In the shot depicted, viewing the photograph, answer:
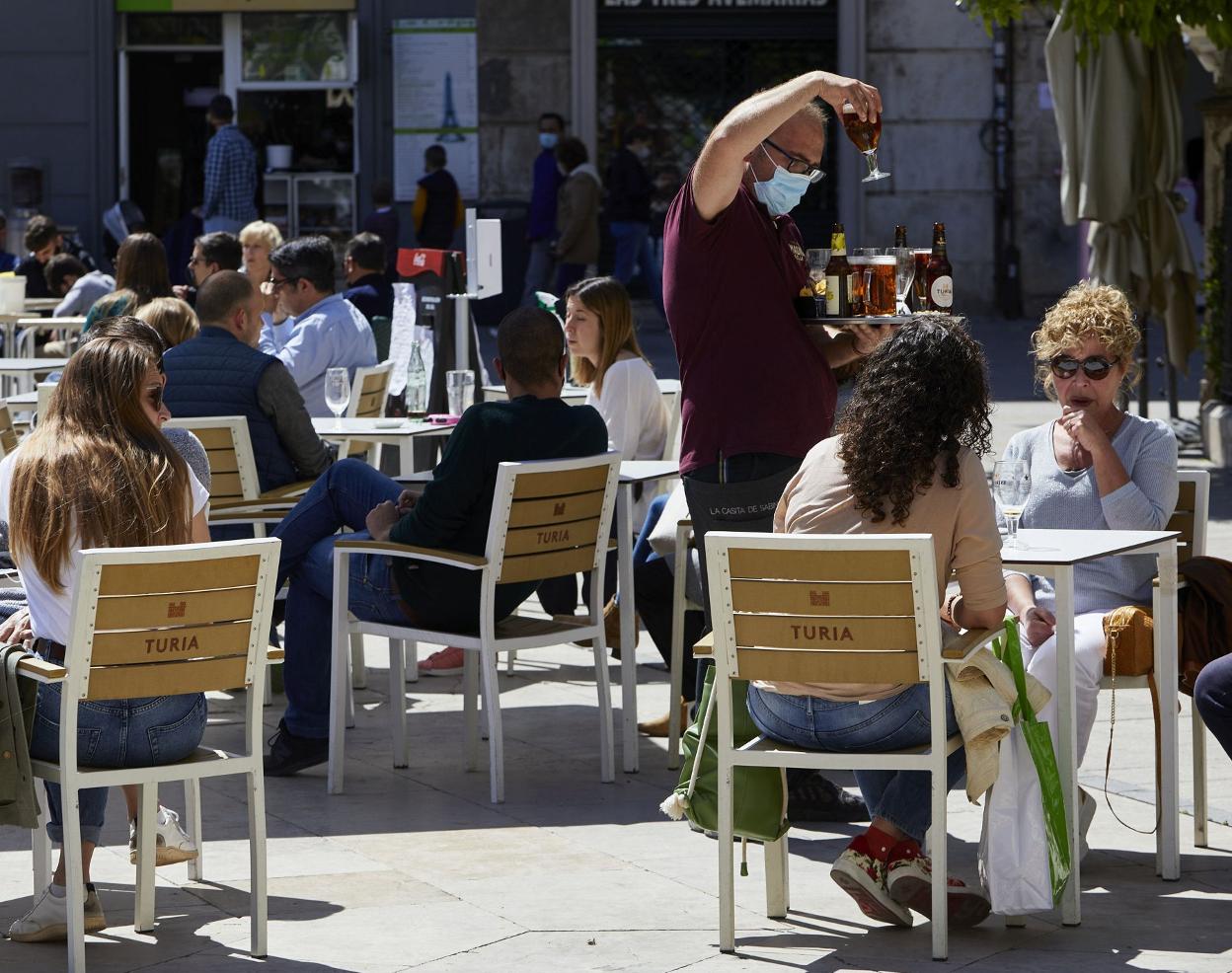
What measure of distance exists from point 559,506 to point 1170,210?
6338 millimetres

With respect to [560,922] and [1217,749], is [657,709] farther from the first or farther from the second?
[560,922]

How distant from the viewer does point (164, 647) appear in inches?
163

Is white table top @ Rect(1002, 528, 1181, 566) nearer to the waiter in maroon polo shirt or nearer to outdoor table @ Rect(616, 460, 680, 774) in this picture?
the waiter in maroon polo shirt

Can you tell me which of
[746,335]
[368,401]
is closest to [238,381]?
[368,401]

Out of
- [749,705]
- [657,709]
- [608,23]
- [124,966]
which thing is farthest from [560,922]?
[608,23]

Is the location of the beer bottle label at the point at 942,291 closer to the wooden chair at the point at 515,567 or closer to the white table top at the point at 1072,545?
the white table top at the point at 1072,545

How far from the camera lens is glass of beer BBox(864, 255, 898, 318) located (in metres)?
5.20

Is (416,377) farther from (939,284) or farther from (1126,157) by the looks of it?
(1126,157)

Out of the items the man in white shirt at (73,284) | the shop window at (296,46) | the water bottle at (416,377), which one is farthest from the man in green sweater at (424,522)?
the shop window at (296,46)

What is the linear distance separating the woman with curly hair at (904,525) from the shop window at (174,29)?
16493 millimetres

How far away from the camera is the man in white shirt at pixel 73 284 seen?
12281 mm

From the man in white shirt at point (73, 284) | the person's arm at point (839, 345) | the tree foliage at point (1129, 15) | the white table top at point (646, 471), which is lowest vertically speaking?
the white table top at point (646, 471)

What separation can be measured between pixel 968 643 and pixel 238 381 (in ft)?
10.6

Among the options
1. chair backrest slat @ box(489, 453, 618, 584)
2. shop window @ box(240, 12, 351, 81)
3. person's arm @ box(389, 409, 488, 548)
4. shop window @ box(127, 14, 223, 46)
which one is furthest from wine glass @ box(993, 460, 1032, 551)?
shop window @ box(127, 14, 223, 46)
